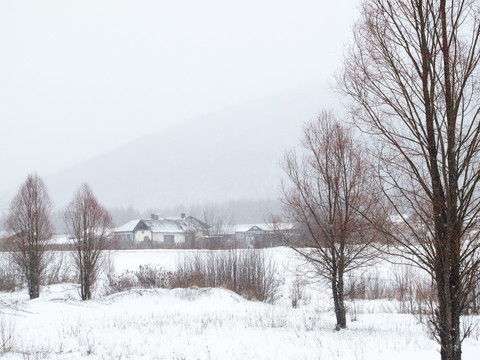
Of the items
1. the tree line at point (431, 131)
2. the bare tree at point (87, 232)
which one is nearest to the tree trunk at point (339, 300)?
the tree line at point (431, 131)

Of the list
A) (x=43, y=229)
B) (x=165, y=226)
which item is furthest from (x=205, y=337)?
(x=165, y=226)

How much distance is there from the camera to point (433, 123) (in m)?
5.44

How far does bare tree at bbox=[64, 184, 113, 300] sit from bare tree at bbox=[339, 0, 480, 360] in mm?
21518

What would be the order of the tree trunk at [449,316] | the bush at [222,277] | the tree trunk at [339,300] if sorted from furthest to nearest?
the bush at [222,277], the tree trunk at [339,300], the tree trunk at [449,316]

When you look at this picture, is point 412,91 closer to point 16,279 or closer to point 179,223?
point 16,279

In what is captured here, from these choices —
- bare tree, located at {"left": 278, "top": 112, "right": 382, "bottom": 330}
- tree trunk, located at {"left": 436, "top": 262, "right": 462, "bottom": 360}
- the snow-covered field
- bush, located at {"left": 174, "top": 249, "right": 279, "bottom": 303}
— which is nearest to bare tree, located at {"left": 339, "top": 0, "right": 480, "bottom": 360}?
tree trunk, located at {"left": 436, "top": 262, "right": 462, "bottom": 360}

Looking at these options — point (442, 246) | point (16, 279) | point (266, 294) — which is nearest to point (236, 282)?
point (266, 294)

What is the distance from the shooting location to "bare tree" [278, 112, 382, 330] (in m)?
12.3

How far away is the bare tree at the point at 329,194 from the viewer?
12344mm

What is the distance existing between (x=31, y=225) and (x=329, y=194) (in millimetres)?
18134

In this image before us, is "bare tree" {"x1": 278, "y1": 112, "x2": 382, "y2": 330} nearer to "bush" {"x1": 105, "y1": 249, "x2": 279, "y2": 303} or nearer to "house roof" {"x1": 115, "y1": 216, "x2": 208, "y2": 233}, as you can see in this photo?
"bush" {"x1": 105, "y1": 249, "x2": 279, "y2": 303}

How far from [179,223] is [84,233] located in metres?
56.8

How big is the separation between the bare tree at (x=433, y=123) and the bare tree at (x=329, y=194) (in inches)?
249

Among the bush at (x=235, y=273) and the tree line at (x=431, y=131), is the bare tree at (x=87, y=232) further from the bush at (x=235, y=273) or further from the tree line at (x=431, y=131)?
the tree line at (x=431, y=131)
